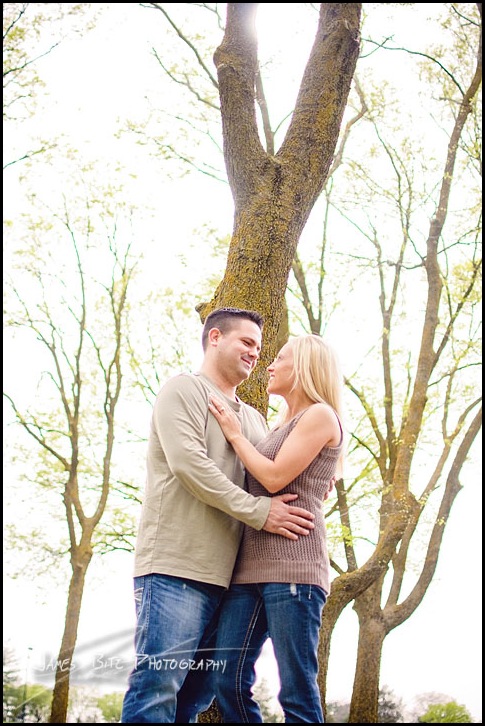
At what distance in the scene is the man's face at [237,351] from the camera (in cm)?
333

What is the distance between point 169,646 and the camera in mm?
2633

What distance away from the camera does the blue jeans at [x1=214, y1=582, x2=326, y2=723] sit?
2.64 m

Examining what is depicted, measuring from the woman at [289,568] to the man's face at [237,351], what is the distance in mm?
280

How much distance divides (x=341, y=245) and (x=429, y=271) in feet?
10.4

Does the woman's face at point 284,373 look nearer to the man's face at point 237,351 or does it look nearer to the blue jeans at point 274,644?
the man's face at point 237,351

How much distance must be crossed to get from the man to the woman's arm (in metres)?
0.08

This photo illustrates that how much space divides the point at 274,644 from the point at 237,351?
4.24 ft

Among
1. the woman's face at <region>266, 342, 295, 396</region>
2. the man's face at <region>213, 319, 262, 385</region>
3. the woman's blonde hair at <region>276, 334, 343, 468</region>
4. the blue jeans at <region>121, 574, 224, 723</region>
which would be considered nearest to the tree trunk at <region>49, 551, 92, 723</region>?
the blue jeans at <region>121, 574, 224, 723</region>

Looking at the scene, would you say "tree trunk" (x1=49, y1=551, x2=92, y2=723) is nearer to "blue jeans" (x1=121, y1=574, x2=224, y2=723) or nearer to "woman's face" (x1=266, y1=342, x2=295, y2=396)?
"blue jeans" (x1=121, y1=574, x2=224, y2=723)

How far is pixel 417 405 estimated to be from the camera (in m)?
10.5

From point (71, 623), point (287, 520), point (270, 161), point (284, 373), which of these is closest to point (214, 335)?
point (284, 373)

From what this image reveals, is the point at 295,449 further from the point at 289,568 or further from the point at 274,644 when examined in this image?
the point at 274,644

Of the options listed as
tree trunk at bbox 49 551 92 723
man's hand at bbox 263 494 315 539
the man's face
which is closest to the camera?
man's hand at bbox 263 494 315 539

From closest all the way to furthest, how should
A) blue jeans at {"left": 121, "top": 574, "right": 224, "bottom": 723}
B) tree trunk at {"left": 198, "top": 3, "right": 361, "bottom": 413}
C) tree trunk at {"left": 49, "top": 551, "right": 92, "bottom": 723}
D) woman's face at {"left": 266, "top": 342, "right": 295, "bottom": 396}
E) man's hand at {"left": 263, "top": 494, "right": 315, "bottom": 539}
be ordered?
blue jeans at {"left": 121, "top": 574, "right": 224, "bottom": 723}, man's hand at {"left": 263, "top": 494, "right": 315, "bottom": 539}, woman's face at {"left": 266, "top": 342, "right": 295, "bottom": 396}, tree trunk at {"left": 198, "top": 3, "right": 361, "bottom": 413}, tree trunk at {"left": 49, "top": 551, "right": 92, "bottom": 723}
